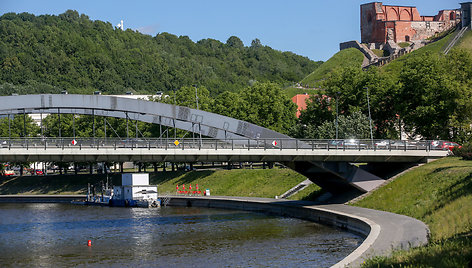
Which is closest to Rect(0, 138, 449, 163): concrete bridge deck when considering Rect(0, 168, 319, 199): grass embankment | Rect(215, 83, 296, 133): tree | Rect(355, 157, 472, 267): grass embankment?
Rect(355, 157, 472, 267): grass embankment

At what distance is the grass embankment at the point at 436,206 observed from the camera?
25.4 metres

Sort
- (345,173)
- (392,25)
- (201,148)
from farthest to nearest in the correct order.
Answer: (392,25) < (345,173) < (201,148)

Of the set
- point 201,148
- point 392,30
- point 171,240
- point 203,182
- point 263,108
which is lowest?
point 171,240

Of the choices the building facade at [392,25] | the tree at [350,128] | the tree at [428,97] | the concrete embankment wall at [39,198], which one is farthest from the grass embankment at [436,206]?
the building facade at [392,25]

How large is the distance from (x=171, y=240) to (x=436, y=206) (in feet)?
64.4

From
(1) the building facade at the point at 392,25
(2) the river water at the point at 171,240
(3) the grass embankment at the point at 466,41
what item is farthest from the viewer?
(1) the building facade at the point at 392,25

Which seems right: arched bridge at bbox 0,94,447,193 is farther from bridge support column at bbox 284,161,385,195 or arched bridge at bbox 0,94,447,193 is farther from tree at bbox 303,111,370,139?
tree at bbox 303,111,370,139

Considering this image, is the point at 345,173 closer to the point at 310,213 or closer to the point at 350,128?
the point at 310,213

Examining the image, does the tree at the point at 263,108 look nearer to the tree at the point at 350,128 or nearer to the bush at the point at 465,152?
the tree at the point at 350,128

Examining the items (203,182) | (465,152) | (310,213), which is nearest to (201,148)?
(310,213)

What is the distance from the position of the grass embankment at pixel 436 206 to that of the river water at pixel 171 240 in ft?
20.0

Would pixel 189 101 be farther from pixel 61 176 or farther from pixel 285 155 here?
pixel 285 155

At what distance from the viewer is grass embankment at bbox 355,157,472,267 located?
25438mm

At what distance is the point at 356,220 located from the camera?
47.3m
